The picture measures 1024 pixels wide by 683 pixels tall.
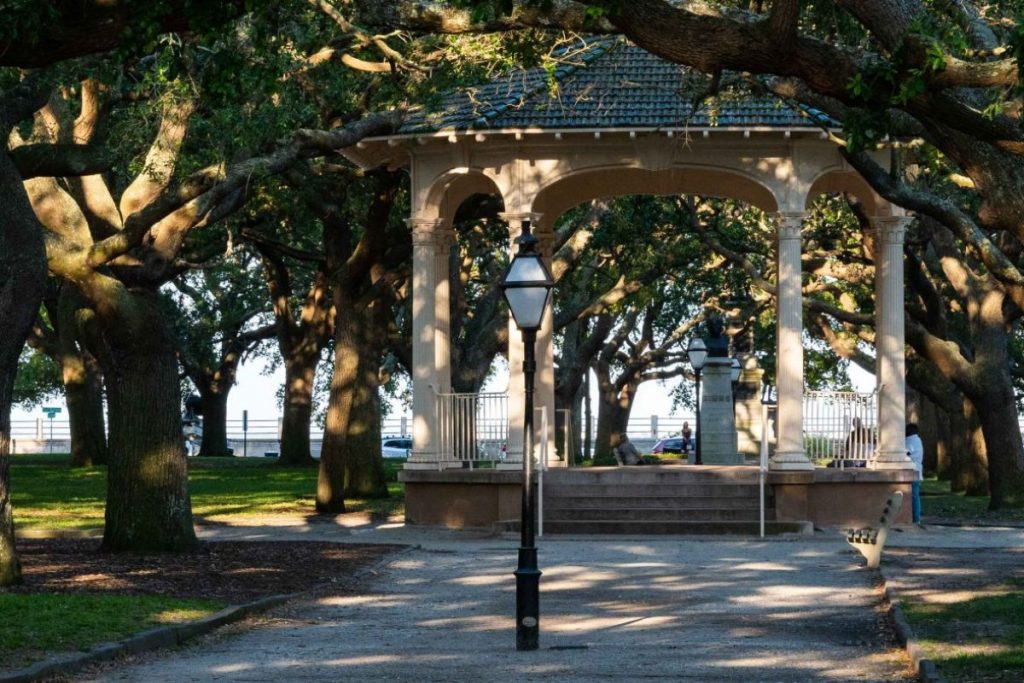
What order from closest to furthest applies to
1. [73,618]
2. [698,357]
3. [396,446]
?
[73,618]
[698,357]
[396,446]

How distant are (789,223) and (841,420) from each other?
10.6 ft

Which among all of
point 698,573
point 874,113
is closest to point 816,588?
point 698,573

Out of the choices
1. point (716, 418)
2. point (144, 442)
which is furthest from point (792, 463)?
point (716, 418)

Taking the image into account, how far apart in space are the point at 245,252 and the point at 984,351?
26.1 metres

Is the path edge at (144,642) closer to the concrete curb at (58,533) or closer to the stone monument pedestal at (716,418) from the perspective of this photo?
the concrete curb at (58,533)

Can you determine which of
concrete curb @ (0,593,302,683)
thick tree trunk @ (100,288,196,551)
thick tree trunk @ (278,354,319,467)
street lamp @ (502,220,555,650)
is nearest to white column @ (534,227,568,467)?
thick tree trunk @ (100,288,196,551)

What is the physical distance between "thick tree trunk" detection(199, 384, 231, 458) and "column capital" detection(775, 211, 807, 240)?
37.5m

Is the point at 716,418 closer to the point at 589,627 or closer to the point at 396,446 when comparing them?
the point at 589,627

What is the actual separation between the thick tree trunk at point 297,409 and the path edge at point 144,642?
28.5 m

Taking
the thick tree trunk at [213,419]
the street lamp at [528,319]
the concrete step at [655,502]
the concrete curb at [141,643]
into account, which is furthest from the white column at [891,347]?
the thick tree trunk at [213,419]

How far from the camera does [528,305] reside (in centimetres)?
1477

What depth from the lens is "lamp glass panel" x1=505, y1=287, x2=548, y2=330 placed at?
14.8 metres

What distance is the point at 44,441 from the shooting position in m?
81.1

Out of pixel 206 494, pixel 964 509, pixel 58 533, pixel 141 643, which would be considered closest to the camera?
pixel 141 643
